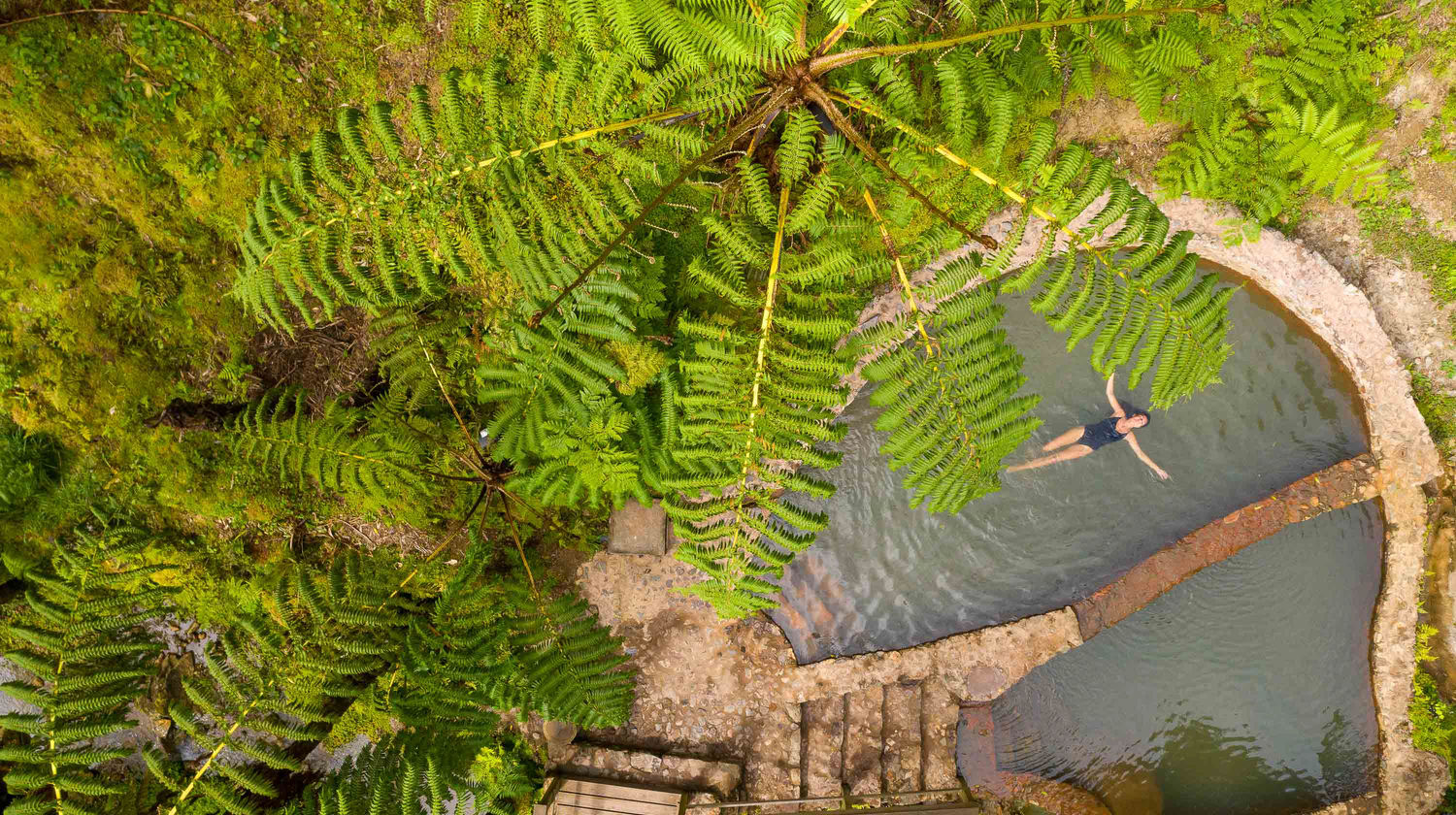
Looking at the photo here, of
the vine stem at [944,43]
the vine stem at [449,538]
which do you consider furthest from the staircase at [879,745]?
the vine stem at [944,43]

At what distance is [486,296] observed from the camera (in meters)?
4.14

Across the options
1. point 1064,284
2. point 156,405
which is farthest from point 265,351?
point 1064,284

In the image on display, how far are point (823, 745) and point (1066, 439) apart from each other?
3.01m

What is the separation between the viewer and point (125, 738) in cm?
459

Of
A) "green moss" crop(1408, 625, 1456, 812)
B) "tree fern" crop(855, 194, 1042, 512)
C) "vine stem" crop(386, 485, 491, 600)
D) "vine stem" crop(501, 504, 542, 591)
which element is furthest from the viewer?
"green moss" crop(1408, 625, 1456, 812)

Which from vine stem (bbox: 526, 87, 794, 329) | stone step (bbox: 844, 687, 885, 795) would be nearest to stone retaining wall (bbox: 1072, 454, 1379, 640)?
stone step (bbox: 844, 687, 885, 795)

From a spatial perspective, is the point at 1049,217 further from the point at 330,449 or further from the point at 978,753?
the point at 978,753

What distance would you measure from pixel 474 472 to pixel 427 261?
174 centimetres

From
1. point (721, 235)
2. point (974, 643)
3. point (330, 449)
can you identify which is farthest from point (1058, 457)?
→ point (330, 449)

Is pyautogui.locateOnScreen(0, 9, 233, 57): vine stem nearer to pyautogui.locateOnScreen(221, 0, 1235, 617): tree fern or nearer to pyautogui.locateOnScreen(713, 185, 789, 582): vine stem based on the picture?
pyautogui.locateOnScreen(221, 0, 1235, 617): tree fern

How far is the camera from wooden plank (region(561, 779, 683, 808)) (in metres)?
4.68

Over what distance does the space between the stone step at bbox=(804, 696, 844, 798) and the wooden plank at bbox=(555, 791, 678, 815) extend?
1.05m

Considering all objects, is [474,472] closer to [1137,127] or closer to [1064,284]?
[1064,284]

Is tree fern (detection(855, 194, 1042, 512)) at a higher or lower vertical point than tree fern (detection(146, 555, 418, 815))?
higher
